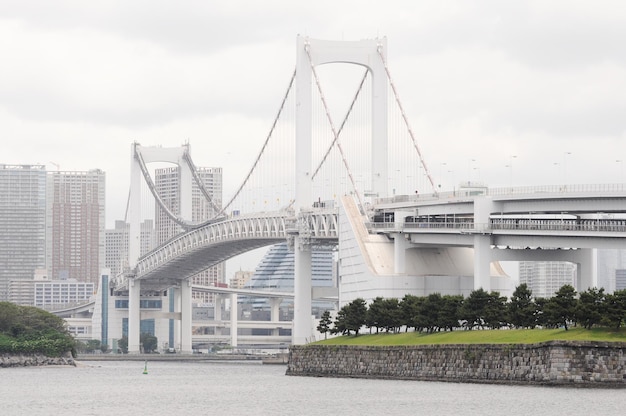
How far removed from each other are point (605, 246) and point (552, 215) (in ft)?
38.2

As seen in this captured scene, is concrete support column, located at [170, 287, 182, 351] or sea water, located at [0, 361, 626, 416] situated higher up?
concrete support column, located at [170, 287, 182, 351]

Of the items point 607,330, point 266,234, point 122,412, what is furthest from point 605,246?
point 266,234

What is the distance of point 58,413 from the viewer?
62.5 m

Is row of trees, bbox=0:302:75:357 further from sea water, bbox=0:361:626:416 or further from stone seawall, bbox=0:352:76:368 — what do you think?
sea water, bbox=0:361:626:416

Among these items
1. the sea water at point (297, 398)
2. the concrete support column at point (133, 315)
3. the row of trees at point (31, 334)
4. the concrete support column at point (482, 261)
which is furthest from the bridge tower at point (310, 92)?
the concrete support column at point (133, 315)

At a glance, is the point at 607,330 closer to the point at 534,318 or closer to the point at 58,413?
the point at 534,318

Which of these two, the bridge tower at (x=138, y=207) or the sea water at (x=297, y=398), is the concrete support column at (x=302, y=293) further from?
the bridge tower at (x=138, y=207)

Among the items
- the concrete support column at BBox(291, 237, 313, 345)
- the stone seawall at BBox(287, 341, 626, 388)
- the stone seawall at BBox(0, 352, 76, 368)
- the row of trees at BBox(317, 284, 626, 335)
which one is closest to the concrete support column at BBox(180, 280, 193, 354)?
the stone seawall at BBox(0, 352, 76, 368)

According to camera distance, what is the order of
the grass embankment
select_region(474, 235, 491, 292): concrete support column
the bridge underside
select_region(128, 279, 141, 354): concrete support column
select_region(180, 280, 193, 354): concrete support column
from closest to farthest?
1. the grass embankment
2. select_region(474, 235, 491, 292): concrete support column
3. the bridge underside
4. select_region(128, 279, 141, 354): concrete support column
5. select_region(180, 280, 193, 354): concrete support column

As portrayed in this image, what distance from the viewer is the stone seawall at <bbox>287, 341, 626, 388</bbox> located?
61.2 meters

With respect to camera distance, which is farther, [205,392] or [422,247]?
[422,247]

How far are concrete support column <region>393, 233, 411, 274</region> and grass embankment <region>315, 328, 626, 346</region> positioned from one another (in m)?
10.6

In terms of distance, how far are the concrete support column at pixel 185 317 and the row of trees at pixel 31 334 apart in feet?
107

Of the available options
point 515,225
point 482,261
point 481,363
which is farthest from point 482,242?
point 481,363
